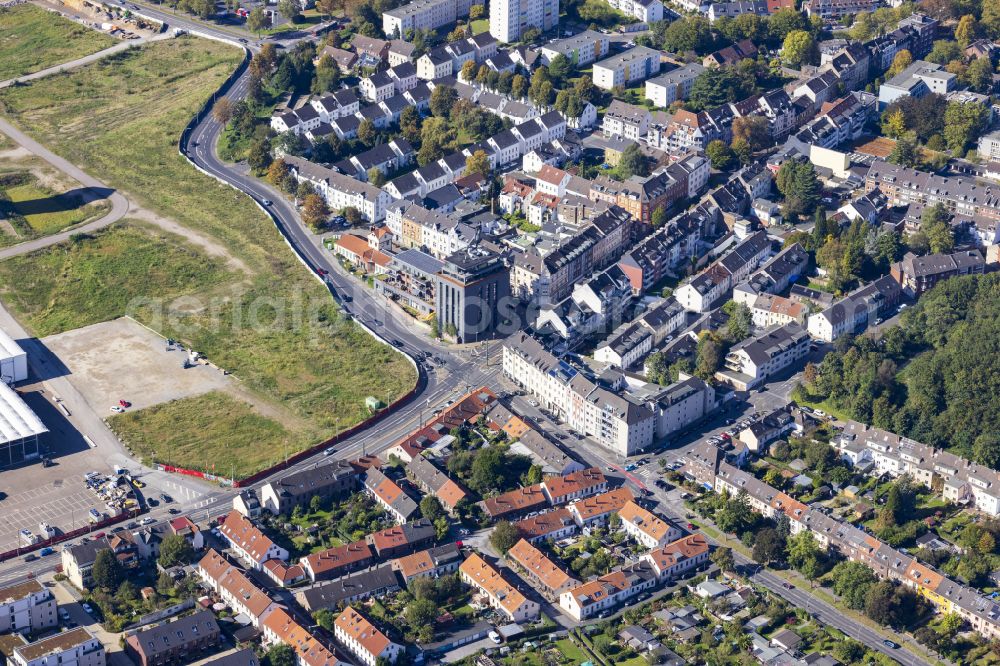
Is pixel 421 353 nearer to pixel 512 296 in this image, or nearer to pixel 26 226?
pixel 512 296

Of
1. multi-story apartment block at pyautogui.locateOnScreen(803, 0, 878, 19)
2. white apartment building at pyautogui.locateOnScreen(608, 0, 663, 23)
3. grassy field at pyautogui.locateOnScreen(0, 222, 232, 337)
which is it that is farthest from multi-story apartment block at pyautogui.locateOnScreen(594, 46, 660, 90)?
grassy field at pyautogui.locateOnScreen(0, 222, 232, 337)

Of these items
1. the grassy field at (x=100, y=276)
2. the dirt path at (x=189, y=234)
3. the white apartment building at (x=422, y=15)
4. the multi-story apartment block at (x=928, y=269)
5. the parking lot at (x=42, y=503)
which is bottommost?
the parking lot at (x=42, y=503)

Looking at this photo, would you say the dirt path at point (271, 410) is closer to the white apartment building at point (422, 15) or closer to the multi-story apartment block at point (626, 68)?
the multi-story apartment block at point (626, 68)

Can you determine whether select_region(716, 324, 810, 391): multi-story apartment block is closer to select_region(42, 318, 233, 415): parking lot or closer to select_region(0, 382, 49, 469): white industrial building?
select_region(42, 318, 233, 415): parking lot

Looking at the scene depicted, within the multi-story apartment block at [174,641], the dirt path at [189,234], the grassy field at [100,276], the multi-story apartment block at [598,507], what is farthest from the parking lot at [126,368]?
the multi-story apartment block at [598,507]

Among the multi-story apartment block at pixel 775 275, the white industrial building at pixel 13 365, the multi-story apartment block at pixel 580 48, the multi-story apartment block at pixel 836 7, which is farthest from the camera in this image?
the multi-story apartment block at pixel 836 7
